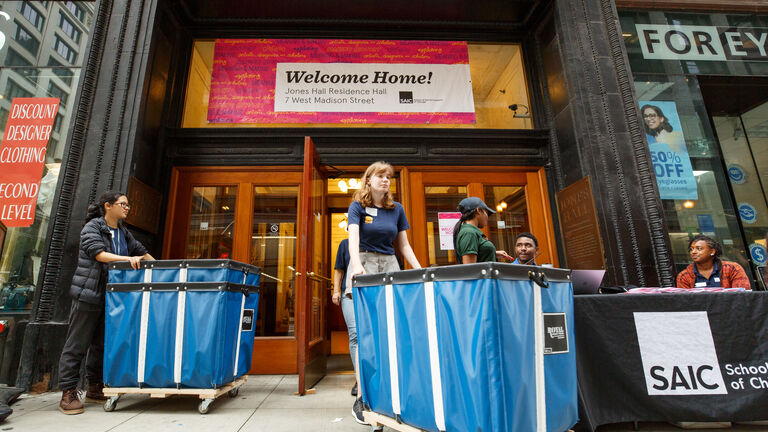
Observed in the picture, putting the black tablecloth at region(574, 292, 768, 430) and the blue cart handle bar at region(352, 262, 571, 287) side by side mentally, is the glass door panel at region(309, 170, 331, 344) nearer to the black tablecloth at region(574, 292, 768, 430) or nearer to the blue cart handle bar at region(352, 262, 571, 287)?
the blue cart handle bar at region(352, 262, 571, 287)

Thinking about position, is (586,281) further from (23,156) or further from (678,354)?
(23,156)

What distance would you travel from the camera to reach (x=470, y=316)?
1.62 m

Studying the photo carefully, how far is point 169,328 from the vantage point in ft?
9.37

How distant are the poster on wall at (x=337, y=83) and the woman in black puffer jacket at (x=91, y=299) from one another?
2597 millimetres

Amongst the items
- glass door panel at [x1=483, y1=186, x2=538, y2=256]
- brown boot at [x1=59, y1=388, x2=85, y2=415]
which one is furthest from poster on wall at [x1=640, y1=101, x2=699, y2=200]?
brown boot at [x1=59, y1=388, x2=85, y2=415]

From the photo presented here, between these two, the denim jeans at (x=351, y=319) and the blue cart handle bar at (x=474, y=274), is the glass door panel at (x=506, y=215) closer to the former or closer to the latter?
the denim jeans at (x=351, y=319)

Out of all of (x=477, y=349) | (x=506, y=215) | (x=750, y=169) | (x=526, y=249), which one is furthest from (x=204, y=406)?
(x=750, y=169)

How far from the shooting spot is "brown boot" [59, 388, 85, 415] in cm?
282

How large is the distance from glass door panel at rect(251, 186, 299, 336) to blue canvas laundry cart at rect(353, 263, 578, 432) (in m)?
3.08

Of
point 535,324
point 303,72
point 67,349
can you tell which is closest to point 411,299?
point 535,324

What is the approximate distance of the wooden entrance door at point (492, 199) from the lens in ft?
16.9

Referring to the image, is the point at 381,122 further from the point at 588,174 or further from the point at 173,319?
the point at 173,319

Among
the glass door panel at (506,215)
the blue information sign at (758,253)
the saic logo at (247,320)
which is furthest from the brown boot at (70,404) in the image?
the blue information sign at (758,253)

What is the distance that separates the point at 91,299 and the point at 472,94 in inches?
214
